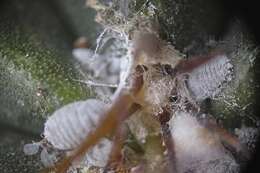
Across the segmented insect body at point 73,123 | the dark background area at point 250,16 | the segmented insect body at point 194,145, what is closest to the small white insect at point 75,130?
the segmented insect body at point 73,123

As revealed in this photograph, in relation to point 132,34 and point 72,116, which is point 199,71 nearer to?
point 132,34

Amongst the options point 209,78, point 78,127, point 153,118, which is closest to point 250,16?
point 209,78

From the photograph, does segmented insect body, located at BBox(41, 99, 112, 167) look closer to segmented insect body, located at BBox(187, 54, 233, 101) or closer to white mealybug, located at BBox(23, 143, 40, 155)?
white mealybug, located at BBox(23, 143, 40, 155)

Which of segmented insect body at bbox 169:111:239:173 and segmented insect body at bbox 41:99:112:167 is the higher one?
segmented insect body at bbox 41:99:112:167

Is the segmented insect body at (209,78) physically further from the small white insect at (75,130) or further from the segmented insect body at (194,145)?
the small white insect at (75,130)

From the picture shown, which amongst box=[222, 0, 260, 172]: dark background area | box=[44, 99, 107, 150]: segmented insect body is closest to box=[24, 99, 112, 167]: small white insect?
box=[44, 99, 107, 150]: segmented insect body

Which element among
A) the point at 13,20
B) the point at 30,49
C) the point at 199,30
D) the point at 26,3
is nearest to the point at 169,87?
the point at 199,30

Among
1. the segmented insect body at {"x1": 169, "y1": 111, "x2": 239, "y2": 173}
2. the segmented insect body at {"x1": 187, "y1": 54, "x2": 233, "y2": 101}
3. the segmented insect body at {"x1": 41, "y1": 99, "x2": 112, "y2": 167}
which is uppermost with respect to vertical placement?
the segmented insect body at {"x1": 187, "y1": 54, "x2": 233, "y2": 101}

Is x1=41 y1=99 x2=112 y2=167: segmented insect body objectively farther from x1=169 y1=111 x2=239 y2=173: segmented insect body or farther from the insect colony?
x1=169 y1=111 x2=239 y2=173: segmented insect body

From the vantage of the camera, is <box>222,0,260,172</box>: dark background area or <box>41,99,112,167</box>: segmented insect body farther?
<box>222,0,260,172</box>: dark background area
